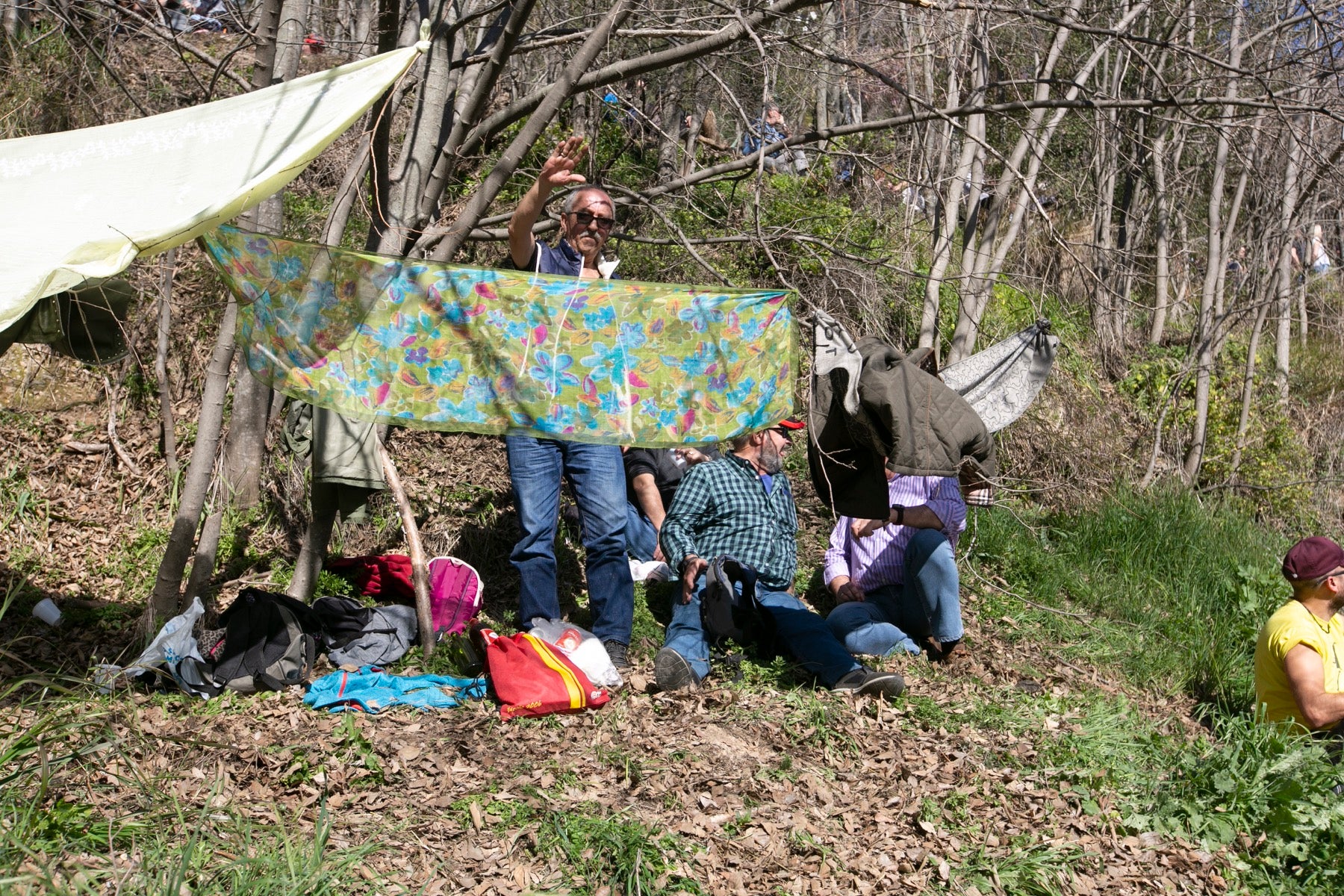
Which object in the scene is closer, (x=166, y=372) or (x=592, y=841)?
(x=592, y=841)

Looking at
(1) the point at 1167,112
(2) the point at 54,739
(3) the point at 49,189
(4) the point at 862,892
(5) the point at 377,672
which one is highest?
(1) the point at 1167,112

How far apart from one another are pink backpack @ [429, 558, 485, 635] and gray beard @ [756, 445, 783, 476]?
147 cm

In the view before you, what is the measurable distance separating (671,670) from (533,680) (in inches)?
23.6

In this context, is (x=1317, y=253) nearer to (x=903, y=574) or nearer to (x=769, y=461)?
(x=903, y=574)

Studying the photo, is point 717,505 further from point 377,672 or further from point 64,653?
point 64,653

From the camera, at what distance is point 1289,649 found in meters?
4.72

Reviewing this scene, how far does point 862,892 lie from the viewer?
12.8 feet

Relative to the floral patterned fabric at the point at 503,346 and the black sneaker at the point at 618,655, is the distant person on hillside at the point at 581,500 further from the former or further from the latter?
the floral patterned fabric at the point at 503,346

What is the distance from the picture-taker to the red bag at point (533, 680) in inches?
176

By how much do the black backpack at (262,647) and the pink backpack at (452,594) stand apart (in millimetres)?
713

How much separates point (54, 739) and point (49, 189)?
1844 mm

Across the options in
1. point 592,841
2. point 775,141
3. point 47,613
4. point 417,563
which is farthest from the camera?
point 775,141

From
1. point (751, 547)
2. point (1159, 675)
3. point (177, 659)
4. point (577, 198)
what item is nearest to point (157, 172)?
point (577, 198)

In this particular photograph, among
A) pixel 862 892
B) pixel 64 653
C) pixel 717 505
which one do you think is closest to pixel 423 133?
pixel 717 505
